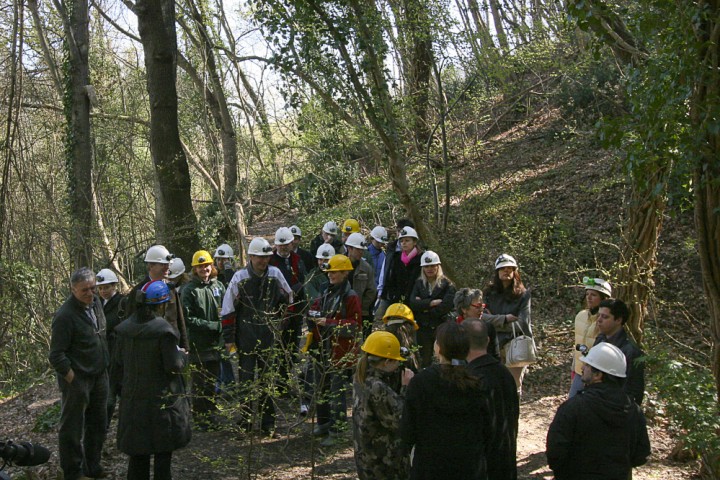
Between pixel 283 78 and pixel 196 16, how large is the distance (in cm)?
825

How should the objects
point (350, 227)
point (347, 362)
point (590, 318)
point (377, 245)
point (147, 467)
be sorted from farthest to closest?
point (350, 227) → point (377, 245) → point (590, 318) → point (347, 362) → point (147, 467)

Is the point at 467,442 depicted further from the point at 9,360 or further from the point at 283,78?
the point at 9,360

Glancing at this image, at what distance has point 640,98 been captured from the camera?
660 cm

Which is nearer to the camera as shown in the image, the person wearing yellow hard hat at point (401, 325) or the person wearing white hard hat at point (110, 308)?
the person wearing yellow hard hat at point (401, 325)

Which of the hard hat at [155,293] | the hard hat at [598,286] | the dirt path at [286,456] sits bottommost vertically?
the dirt path at [286,456]

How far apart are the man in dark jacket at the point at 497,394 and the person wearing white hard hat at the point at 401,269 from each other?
13.0 ft

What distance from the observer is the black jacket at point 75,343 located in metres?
6.06

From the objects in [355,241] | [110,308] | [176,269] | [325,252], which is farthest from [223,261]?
[110,308]

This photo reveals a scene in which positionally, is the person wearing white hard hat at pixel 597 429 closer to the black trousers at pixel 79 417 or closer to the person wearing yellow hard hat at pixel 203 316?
the black trousers at pixel 79 417

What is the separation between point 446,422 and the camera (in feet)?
13.8

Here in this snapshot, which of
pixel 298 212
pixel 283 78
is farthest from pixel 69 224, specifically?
pixel 298 212

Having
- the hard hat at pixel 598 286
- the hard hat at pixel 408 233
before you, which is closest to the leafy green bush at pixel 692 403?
the hard hat at pixel 598 286

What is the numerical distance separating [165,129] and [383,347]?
6.97 metres

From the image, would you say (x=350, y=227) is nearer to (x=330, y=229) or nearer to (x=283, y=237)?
(x=330, y=229)
